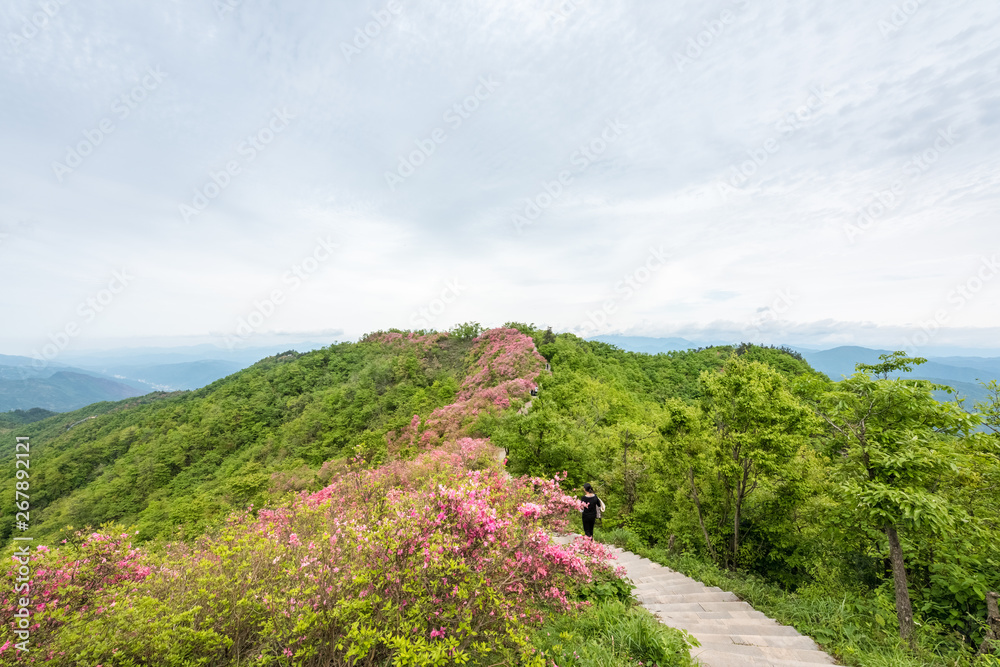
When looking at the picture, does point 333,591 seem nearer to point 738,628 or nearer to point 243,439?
point 738,628

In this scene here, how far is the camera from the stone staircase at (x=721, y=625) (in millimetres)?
5188

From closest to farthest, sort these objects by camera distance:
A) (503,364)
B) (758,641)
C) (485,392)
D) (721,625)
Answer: (758,641), (721,625), (485,392), (503,364)

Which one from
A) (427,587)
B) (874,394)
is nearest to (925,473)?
(874,394)

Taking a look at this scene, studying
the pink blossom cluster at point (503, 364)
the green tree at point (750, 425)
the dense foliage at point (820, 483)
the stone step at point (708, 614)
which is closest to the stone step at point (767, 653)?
the dense foliage at point (820, 483)

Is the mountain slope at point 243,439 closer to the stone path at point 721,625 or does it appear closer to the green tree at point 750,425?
the stone path at point 721,625

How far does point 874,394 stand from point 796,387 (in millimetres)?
1330

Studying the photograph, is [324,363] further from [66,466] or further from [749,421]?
[749,421]

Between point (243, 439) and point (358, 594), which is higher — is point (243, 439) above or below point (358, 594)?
below

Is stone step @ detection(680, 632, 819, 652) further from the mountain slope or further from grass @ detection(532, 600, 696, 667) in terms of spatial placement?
the mountain slope

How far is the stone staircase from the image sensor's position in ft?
17.0

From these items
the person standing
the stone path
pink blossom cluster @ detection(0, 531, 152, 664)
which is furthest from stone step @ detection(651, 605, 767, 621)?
pink blossom cluster @ detection(0, 531, 152, 664)

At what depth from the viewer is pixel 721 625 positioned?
6.36 m

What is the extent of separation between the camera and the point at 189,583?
455 cm

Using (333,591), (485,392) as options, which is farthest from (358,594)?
(485,392)
